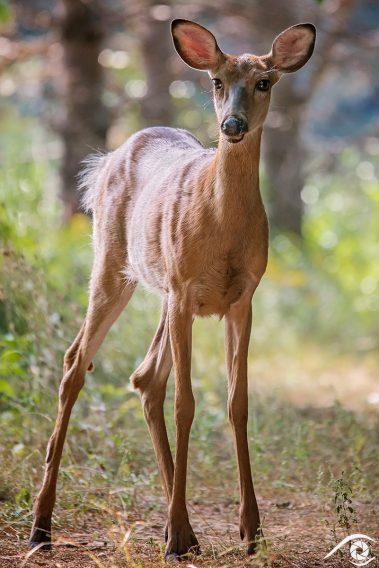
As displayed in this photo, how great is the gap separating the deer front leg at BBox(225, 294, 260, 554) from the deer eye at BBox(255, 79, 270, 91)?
0.94 meters

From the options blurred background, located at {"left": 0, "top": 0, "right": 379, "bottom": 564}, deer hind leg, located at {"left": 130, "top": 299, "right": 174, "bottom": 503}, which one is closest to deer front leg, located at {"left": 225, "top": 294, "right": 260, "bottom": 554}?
blurred background, located at {"left": 0, "top": 0, "right": 379, "bottom": 564}

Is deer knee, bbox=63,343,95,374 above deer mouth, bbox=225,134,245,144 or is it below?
below

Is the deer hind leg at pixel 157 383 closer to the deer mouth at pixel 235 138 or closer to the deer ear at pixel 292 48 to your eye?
the deer mouth at pixel 235 138

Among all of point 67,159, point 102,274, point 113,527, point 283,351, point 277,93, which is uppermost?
point 277,93

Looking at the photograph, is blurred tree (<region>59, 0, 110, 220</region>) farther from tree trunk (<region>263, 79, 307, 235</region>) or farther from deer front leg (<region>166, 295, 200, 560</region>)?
deer front leg (<region>166, 295, 200, 560</region>)

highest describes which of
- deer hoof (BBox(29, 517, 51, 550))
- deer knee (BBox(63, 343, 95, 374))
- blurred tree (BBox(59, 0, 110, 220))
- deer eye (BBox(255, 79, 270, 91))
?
blurred tree (BBox(59, 0, 110, 220))

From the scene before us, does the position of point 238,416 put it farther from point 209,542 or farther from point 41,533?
point 41,533

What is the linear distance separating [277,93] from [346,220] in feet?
9.25

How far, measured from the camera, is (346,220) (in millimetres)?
16203

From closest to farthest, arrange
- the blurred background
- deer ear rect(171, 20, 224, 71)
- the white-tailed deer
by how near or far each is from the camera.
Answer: the white-tailed deer, deer ear rect(171, 20, 224, 71), the blurred background

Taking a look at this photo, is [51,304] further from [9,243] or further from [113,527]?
[113,527]

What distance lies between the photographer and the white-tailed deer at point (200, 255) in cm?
518

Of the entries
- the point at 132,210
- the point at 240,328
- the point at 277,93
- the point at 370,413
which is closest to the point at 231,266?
the point at 240,328

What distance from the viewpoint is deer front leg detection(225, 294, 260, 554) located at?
17.2 feet
